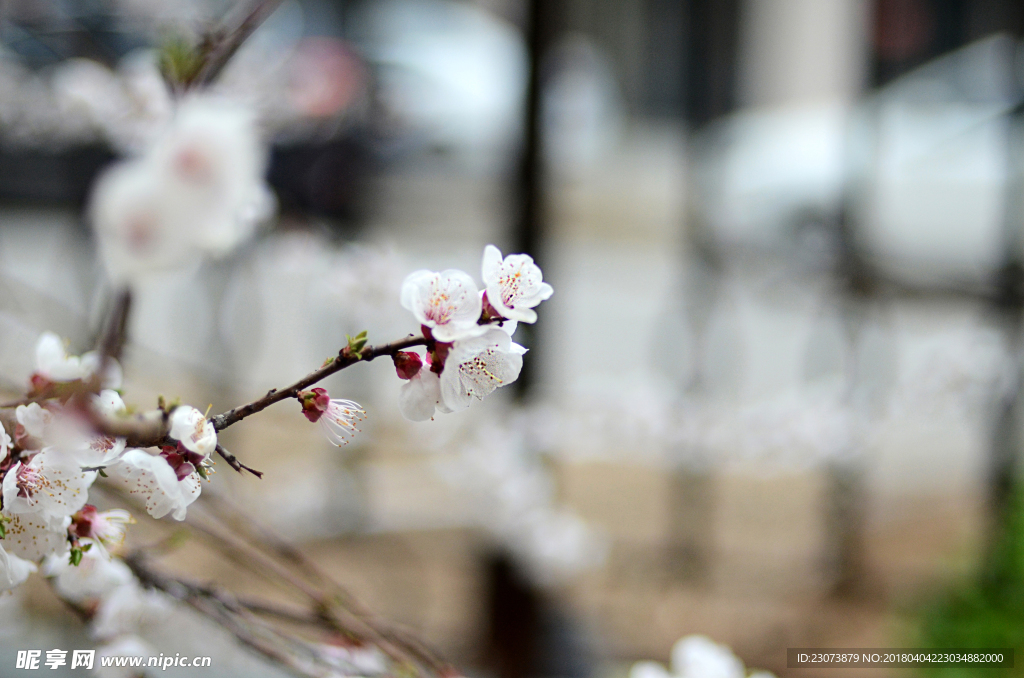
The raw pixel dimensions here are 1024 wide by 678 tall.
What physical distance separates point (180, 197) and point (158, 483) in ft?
0.56

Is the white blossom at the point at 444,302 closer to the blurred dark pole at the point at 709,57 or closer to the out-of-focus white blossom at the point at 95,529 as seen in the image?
the out-of-focus white blossom at the point at 95,529

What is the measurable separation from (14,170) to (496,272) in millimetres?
3689

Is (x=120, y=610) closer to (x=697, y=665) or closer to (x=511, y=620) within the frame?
(x=697, y=665)

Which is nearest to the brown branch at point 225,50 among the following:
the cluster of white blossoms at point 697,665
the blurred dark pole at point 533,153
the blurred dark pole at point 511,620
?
the cluster of white blossoms at point 697,665

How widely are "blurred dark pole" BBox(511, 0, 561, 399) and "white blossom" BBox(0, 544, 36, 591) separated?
4.94ft

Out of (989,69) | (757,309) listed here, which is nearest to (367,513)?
(757,309)

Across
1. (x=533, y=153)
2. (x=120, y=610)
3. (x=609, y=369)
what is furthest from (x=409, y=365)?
(x=609, y=369)

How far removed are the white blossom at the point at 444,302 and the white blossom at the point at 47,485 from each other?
0.57 feet

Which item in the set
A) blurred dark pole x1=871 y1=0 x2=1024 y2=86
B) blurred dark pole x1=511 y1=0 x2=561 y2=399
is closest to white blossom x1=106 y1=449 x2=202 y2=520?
blurred dark pole x1=511 y1=0 x2=561 y2=399

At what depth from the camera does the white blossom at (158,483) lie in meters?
0.36

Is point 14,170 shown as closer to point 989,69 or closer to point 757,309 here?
point 757,309

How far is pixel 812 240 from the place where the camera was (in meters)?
2.78

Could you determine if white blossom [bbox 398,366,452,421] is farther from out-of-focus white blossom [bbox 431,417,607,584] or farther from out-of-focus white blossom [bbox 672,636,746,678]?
out-of-focus white blossom [bbox 431,417,607,584]

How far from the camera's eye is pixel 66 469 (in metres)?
0.35
